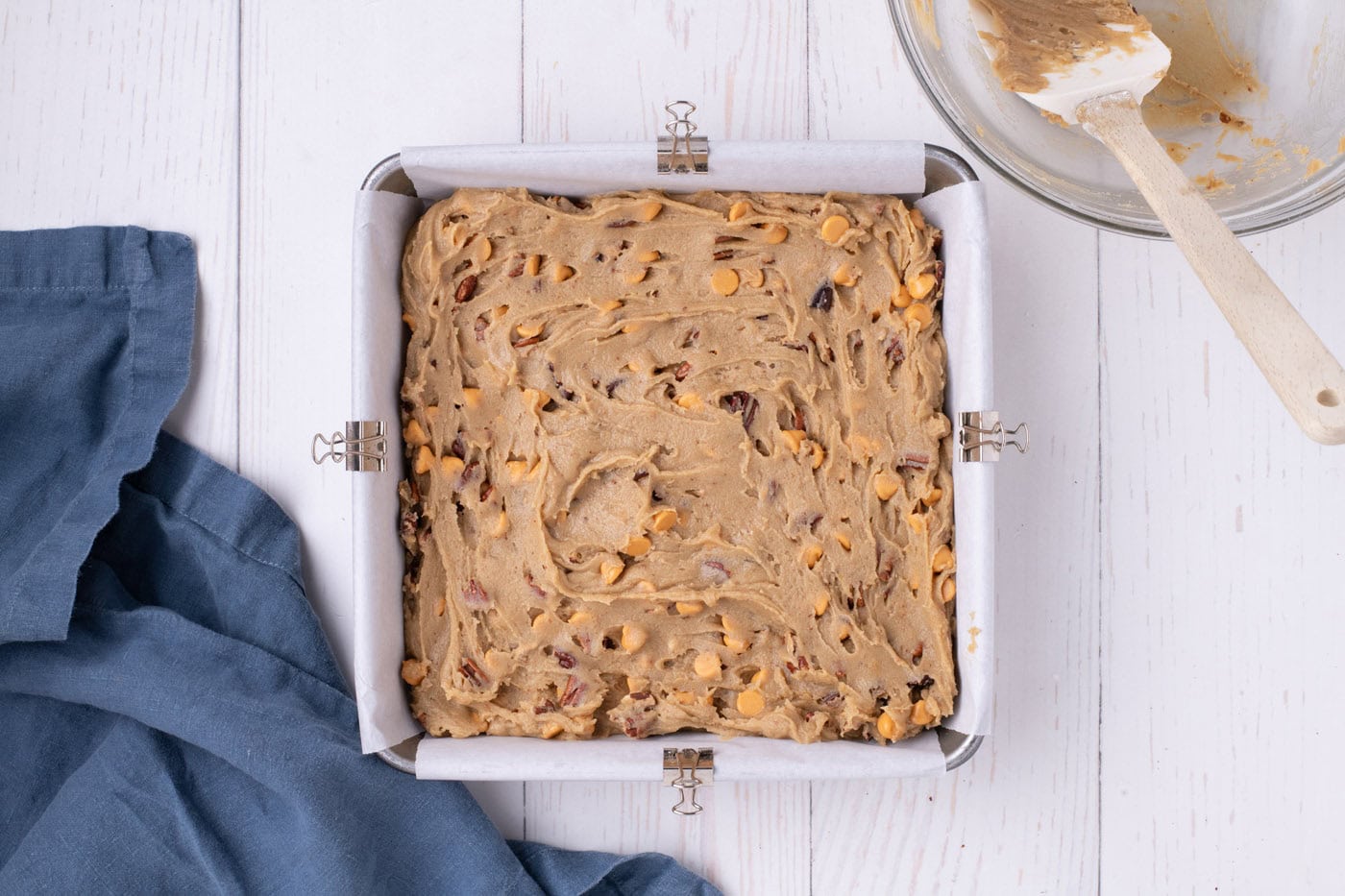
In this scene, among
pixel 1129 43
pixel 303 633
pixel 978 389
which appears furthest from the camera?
pixel 303 633

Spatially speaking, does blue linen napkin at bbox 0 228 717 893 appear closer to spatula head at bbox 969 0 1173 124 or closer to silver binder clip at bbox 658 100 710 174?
silver binder clip at bbox 658 100 710 174

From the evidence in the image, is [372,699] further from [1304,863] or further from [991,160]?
[1304,863]

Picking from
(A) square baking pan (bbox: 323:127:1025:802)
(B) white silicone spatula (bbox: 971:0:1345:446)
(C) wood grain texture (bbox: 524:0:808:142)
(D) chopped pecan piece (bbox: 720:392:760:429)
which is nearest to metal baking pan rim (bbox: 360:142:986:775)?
(A) square baking pan (bbox: 323:127:1025:802)

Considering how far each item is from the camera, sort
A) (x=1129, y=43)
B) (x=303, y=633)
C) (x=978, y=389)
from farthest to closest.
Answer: (x=303, y=633), (x=978, y=389), (x=1129, y=43)

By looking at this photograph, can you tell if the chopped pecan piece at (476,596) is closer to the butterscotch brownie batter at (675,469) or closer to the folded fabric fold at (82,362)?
the butterscotch brownie batter at (675,469)

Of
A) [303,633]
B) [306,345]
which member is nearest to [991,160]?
[306,345]

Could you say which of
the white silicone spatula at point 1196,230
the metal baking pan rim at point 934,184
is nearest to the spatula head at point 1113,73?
the white silicone spatula at point 1196,230

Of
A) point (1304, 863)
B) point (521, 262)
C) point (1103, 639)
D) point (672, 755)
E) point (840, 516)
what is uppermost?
point (521, 262)
